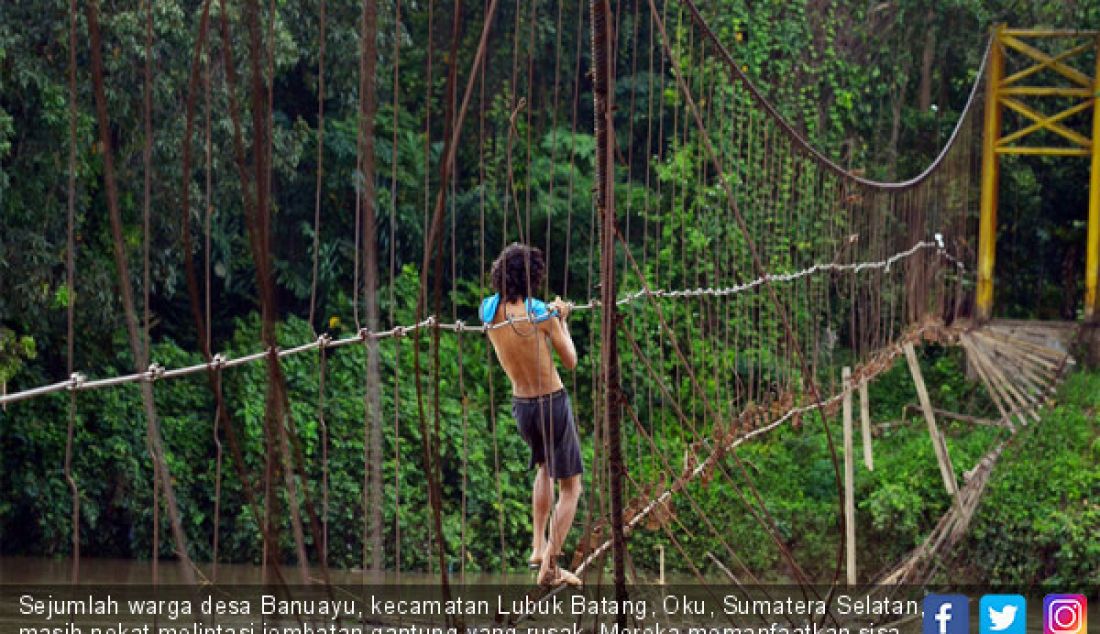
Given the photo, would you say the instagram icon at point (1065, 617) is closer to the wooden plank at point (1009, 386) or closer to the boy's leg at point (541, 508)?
the wooden plank at point (1009, 386)

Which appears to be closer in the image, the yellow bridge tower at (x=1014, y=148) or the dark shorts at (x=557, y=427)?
the dark shorts at (x=557, y=427)

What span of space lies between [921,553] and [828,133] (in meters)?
4.40

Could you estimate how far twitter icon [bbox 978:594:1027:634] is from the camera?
831 cm

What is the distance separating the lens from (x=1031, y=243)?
48.7 feet

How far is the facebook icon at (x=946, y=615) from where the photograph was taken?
7212mm

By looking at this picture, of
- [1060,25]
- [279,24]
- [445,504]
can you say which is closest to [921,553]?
[445,504]

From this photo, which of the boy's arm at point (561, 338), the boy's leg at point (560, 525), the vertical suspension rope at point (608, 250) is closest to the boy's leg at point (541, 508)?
the boy's leg at point (560, 525)

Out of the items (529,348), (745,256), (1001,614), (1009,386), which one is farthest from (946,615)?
(1009,386)

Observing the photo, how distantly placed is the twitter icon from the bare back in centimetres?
458

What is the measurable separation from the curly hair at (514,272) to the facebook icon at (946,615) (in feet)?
10.8

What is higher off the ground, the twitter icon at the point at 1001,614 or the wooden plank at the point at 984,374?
the wooden plank at the point at 984,374

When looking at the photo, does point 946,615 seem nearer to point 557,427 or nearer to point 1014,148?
point 557,427

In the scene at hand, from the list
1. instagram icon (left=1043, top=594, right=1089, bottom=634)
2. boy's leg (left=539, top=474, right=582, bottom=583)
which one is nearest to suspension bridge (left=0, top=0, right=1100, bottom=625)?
instagram icon (left=1043, top=594, right=1089, bottom=634)

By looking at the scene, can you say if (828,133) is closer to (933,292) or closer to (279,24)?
(933,292)
